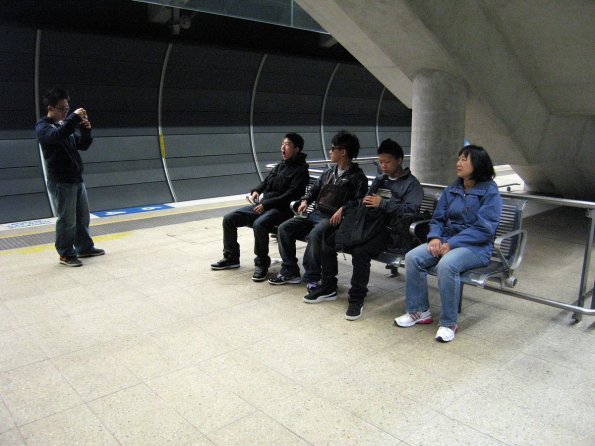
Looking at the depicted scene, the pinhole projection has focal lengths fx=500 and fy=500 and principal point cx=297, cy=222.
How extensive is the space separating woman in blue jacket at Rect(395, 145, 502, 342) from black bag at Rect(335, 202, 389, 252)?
365mm

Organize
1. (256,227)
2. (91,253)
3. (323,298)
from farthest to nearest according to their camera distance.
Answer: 1. (91,253)
2. (256,227)
3. (323,298)

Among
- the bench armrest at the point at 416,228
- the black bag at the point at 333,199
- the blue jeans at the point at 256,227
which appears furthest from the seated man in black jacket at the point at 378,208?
the blue jeans at the point at 256,227

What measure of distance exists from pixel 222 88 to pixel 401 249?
7099 mm

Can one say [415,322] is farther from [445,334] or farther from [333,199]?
[333,199]

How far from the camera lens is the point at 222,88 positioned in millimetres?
10125

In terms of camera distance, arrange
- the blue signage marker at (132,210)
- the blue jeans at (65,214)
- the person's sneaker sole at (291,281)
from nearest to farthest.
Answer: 1. the person's sneaker sole at (291,281)
2. the blue jeans at (65,214)
3. the blue signage marker at (132,210)

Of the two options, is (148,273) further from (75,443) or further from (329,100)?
(329,100)

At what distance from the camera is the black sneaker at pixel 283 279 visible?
15.6 ft

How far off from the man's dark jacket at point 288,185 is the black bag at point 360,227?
38.8 inches

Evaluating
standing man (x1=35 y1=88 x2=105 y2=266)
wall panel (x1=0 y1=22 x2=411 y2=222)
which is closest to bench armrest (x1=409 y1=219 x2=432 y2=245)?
standing man (x1=35 y1=88 x2=105 y2=266)

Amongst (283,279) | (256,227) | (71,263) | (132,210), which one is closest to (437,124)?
(256,227)

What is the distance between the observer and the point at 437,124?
210 inches

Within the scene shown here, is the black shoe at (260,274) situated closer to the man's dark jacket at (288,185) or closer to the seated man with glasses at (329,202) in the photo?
the seated man with glasses at (329,202)

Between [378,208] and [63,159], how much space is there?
11.2ft
